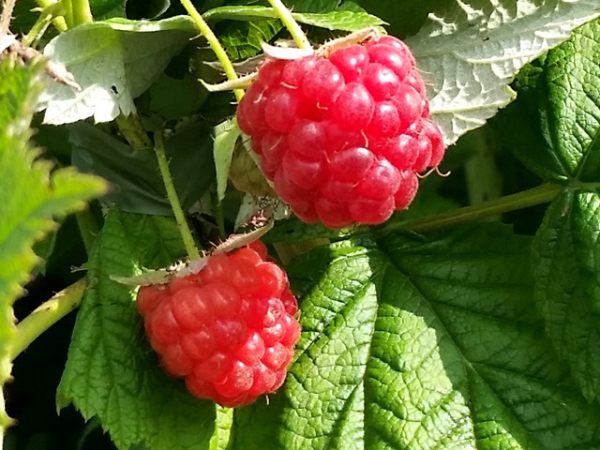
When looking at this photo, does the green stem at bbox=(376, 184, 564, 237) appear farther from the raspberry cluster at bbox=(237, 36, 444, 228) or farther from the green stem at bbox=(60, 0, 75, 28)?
the green stem at bbox=(60, 0, 75, 28)

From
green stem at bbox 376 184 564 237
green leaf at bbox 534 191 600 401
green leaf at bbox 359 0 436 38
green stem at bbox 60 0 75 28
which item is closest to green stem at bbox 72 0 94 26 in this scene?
green stem at bbox 60 0 75 28

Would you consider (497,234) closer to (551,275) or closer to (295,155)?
(551,275)

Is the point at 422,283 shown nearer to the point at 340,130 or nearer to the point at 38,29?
the point at 340,130

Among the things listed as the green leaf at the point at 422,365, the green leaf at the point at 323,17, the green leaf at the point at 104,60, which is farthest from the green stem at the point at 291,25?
the green leaf at the point at 422,365

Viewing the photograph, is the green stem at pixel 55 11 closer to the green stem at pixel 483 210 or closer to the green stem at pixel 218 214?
the green stem at pixel 218 214

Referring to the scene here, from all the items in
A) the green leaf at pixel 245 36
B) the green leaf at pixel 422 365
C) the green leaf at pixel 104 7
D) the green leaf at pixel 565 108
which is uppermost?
the green leaf at pixel 104 7

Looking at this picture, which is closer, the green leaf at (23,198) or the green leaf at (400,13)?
the green leaf at (23,198)
